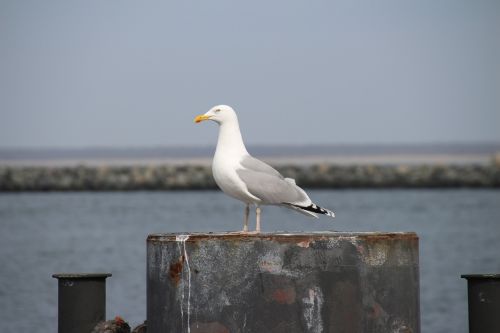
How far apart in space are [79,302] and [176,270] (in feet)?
4.92

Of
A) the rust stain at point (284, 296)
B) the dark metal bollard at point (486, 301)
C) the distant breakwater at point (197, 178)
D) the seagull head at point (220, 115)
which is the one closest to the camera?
the rust stain at point (284, 296)

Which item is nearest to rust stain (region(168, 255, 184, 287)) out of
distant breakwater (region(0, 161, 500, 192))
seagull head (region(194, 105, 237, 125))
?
seagull head (region(194, 105, 237, 125))

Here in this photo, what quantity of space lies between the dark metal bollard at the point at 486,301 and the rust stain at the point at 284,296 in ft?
4.55

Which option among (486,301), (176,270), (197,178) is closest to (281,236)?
(176,270)

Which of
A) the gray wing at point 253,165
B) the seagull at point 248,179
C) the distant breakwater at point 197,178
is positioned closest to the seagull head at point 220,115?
the seagull at point 248,179

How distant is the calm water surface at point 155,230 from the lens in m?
19.2

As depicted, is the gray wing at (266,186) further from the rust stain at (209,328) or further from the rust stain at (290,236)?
the rust stain at (209,328)

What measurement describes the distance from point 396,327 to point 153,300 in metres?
1.39

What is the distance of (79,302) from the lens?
826cm

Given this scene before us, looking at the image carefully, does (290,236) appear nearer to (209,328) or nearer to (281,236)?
(281,236)

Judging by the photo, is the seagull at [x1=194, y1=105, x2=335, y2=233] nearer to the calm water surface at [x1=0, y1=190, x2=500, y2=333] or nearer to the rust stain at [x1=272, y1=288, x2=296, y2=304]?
the rust stain at [x1=272, y1=288, x2=296, y2=304]

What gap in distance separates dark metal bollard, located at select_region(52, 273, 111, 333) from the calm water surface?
7520 mm

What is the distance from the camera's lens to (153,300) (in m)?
7.18

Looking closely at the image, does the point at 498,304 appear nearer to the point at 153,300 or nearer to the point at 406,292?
the point at 406,292
